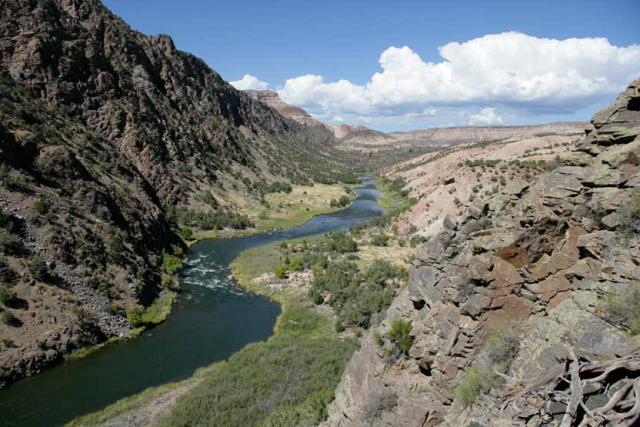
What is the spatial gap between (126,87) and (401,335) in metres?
86.7

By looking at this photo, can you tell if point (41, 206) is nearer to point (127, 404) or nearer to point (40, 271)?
point (40, 271)

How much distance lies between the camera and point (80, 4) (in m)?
82.8

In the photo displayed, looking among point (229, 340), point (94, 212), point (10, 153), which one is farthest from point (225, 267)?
point (10, 153)

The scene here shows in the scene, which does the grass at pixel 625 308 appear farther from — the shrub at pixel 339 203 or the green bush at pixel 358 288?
the shrub at pixel 339 203

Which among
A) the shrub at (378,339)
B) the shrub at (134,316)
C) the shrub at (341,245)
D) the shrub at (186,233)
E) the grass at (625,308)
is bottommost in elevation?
the shrub at (341,245)

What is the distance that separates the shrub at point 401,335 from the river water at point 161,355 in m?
19.1

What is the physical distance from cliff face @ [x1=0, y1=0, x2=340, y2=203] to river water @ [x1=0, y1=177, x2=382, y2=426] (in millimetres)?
35925

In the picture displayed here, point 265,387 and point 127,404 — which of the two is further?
point 265,387

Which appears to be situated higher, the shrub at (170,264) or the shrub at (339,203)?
the shrub at (170,264)

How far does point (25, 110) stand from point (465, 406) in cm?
5975

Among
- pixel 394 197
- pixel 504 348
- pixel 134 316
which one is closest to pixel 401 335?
pixel 504 348

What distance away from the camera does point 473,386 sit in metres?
10.7

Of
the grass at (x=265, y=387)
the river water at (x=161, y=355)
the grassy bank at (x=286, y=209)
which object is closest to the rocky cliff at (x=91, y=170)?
the river water at (x=161, y=355)

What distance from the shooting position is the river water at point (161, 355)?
24188mm
